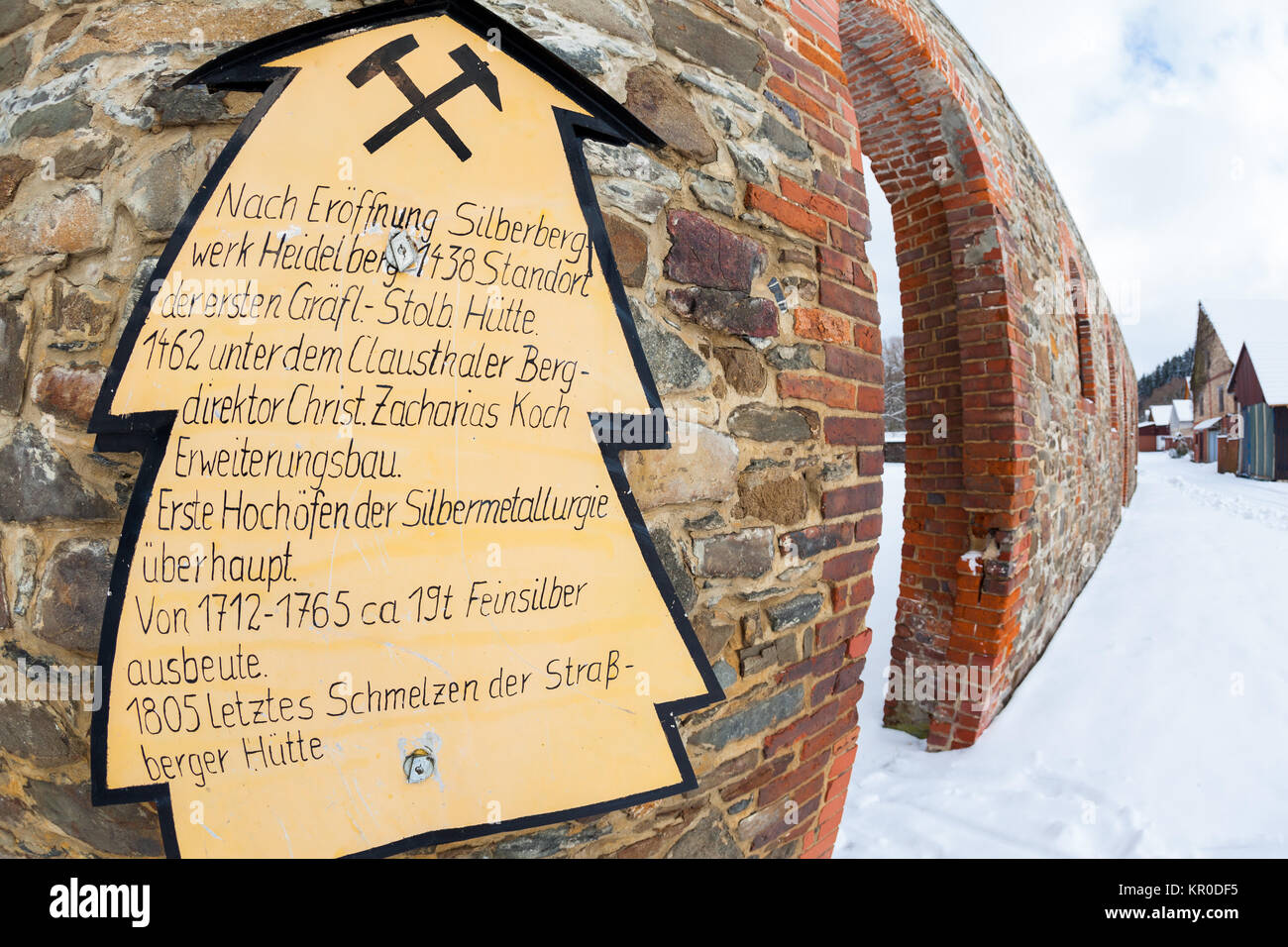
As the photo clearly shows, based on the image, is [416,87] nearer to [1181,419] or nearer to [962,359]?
[962,359]

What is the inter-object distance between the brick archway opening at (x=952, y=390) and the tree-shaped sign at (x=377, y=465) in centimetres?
266

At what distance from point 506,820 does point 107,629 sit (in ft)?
2.58

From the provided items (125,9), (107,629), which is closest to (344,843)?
(107,629)

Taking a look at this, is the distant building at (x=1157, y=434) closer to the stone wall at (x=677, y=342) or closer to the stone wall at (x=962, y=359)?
the stone wall at (x=962, y=359)

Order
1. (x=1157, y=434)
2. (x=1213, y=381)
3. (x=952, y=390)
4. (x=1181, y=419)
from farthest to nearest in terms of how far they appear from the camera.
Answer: (x=1157, y=434)
(x=1181, y=419)
(x=1213, y=381)
(x=952, y=390)

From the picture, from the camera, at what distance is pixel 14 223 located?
3.61 ft

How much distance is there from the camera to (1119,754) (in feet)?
9.30

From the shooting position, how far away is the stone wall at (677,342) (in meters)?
1.04

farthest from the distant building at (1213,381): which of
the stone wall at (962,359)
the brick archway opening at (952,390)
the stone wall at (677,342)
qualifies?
the stone wall at (677,342)

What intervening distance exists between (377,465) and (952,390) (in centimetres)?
341

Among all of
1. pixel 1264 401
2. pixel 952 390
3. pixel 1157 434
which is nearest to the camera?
pixel 952 390

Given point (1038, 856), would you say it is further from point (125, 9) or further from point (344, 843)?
point (125, 9)

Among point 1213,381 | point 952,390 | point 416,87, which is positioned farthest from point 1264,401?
Result: point 416,87

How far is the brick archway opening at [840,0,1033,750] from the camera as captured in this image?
310 centimetres
